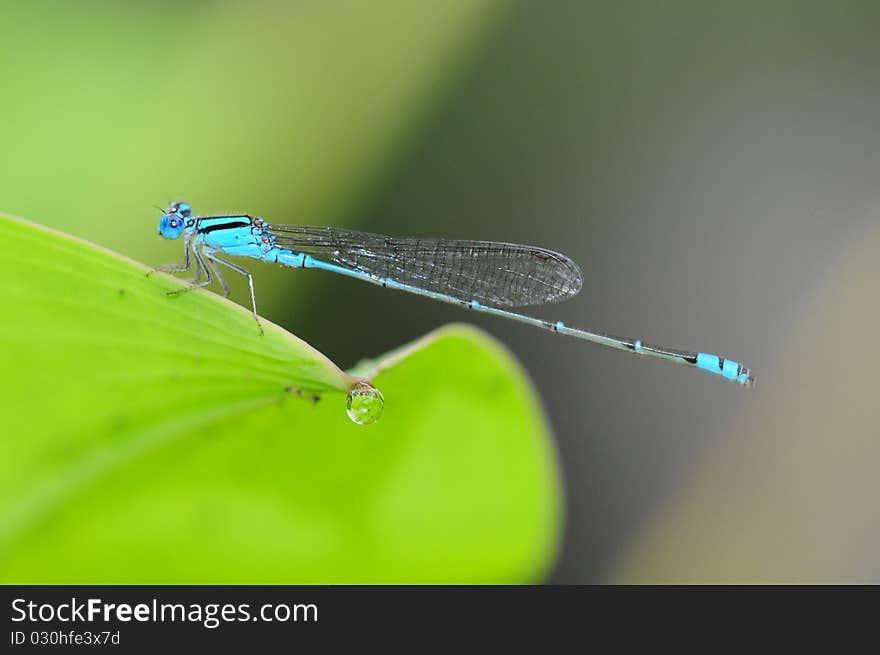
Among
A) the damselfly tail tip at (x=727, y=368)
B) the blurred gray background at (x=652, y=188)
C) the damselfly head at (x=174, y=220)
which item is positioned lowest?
the damselfly tail tip at (x=727, y=368)

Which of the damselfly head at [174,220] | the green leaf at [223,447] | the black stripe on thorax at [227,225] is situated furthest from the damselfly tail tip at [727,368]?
the damselfly head at [174,220]

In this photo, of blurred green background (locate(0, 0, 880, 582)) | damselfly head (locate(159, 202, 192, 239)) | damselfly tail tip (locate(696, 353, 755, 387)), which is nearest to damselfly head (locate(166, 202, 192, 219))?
damselfly head (locate(159, 202, 192, 239))

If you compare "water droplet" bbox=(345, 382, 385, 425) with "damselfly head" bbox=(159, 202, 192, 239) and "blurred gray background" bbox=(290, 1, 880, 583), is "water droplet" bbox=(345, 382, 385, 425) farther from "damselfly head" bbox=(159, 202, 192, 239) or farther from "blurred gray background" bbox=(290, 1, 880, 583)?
"blurred gray background" bbox=(290, 1, 880, 583)

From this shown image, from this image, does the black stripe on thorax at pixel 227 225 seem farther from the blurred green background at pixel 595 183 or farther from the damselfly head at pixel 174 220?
the blurred green background at pixel 595 183

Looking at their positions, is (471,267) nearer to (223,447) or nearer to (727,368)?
(727,368)

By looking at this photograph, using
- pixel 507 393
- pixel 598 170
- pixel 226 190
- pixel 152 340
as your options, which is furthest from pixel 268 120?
pixel 152 340
